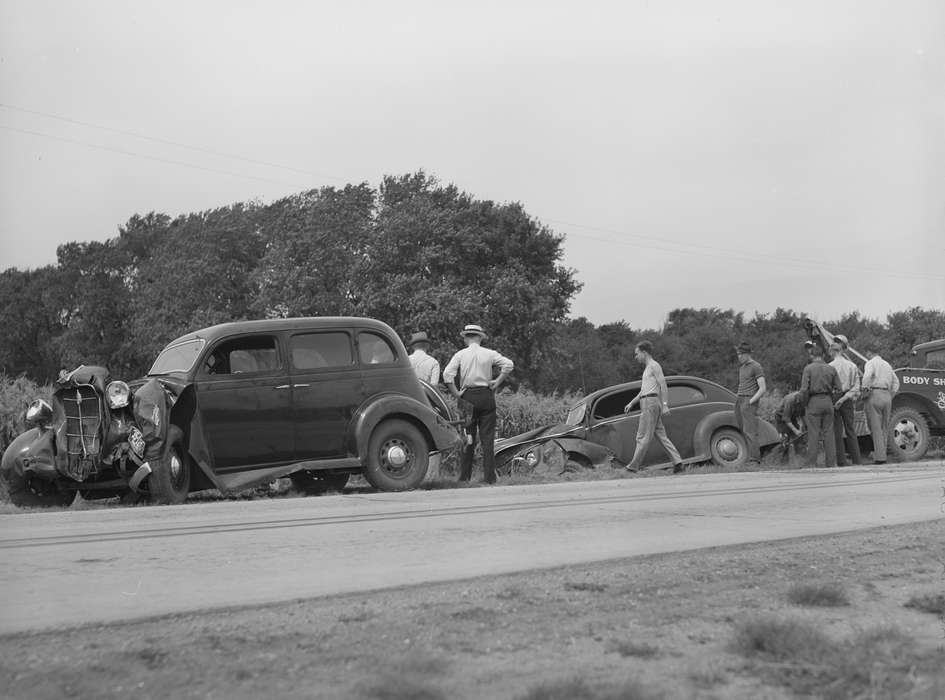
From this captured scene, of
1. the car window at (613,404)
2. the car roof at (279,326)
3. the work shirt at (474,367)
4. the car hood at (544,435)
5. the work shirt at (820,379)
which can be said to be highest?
the car roof at (279,326)

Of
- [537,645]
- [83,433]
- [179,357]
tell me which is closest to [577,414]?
[179,357]

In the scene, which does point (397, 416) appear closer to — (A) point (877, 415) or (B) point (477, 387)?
(B) point (477, 387)

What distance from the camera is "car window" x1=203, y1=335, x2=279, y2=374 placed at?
11.0 m

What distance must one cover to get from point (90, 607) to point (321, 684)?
5.21 feet

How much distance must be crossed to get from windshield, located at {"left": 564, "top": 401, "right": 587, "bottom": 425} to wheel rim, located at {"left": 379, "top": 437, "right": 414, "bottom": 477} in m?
4.68

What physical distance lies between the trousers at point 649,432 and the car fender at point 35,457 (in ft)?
23.8

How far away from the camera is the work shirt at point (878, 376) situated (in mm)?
16844

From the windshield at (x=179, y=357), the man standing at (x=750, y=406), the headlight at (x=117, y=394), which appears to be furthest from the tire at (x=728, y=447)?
the headlight at (x=117, y=394)

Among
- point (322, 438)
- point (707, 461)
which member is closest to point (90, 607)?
point (322, 438)

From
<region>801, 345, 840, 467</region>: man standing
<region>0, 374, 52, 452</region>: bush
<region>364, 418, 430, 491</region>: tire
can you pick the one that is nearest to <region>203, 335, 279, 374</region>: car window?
<region>364, 418, 430, 491</region>: tire

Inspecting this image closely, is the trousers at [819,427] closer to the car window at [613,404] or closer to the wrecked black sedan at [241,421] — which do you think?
the car window at [613,404]

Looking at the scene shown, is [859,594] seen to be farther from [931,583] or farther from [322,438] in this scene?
[322,438]

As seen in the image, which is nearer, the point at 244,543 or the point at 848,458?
the point at 244,543

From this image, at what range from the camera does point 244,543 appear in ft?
20.9
